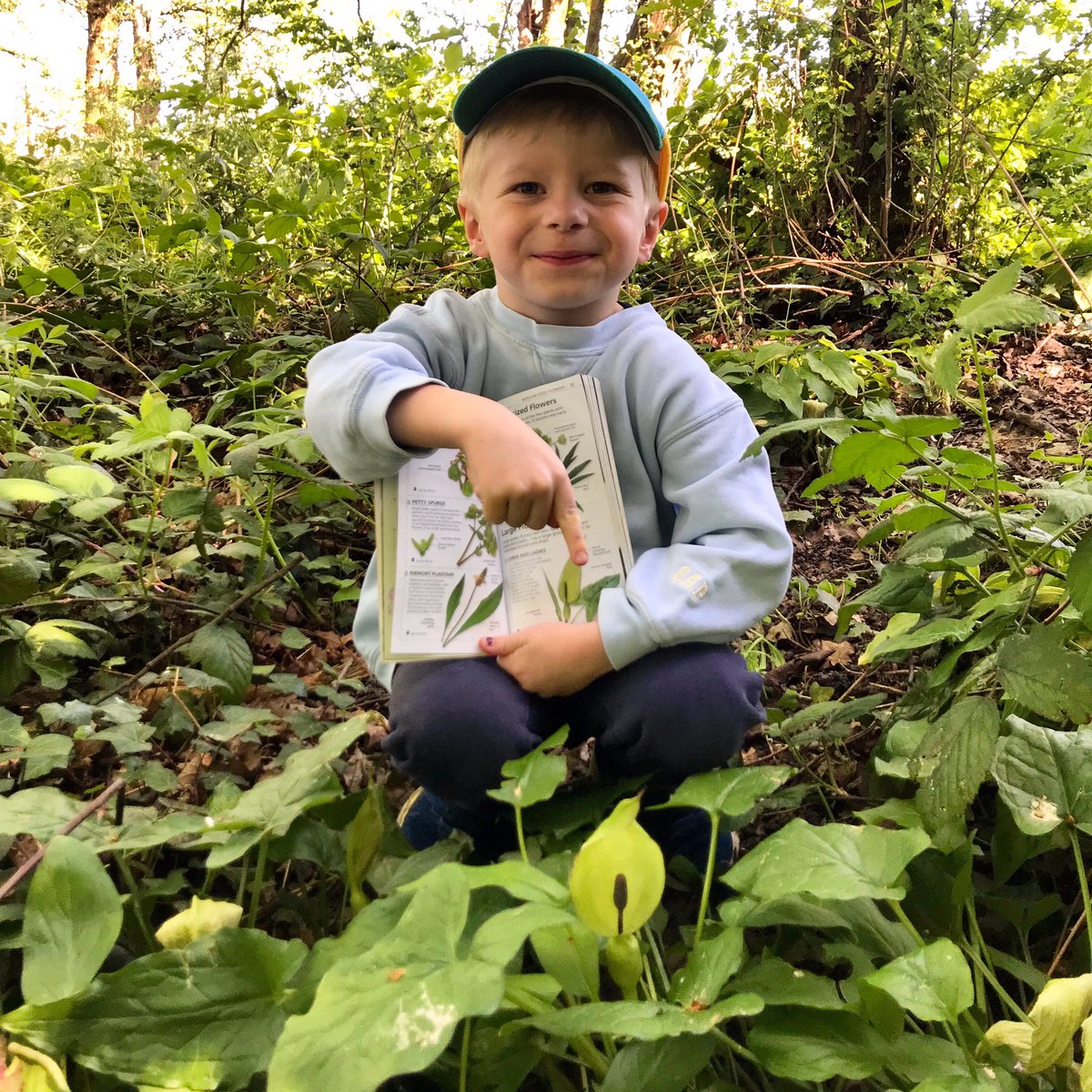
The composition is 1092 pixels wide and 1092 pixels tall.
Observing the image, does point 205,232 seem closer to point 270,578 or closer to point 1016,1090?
point 270,578

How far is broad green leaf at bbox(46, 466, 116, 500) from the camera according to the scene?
1.34m

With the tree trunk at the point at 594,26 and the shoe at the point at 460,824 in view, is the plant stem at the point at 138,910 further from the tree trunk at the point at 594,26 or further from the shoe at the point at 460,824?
the tree trunk at the point at 594,26

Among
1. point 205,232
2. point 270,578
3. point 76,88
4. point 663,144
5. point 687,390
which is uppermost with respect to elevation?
point 76,88

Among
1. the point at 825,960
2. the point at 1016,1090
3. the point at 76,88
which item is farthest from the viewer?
the point at 76,88

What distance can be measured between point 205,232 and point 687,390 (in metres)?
2.24

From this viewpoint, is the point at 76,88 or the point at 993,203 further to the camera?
the point at 76,88

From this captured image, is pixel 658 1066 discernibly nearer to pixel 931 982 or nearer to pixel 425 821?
pixel 931 982

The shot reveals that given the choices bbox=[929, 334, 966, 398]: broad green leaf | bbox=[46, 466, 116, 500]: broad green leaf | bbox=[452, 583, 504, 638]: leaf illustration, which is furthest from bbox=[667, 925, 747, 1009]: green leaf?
bbox=[46, 466, 116, 500]: broad green leaf

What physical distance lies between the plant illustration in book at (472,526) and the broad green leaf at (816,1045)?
0.59 metres

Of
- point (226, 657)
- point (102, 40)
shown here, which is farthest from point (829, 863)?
point (102, 40)

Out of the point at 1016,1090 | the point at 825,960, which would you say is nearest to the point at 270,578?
the point at 825,960

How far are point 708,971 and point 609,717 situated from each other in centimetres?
38

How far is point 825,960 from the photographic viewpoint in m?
0.87

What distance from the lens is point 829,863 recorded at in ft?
2.47
